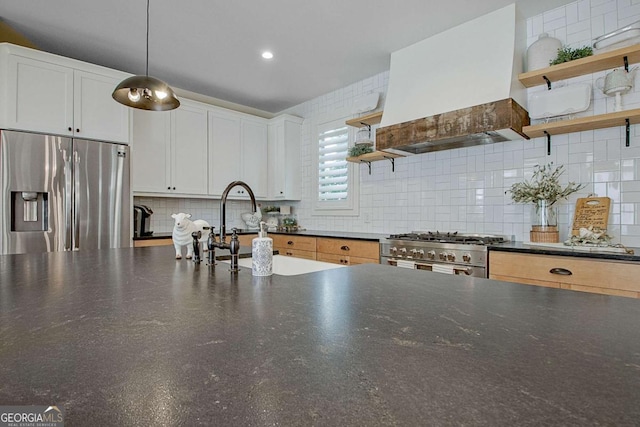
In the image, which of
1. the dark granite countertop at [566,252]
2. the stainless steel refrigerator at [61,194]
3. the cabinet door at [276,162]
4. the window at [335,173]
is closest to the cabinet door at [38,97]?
the stainless steel refrigerator at [61,194]

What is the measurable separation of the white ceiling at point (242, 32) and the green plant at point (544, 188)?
1108 millimetres

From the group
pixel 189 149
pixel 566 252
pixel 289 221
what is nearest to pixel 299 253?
pixel 289 221

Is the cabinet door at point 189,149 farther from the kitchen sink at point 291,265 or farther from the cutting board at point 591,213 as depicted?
the cutting board at point 591,213

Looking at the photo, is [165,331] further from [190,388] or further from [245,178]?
[245,178]

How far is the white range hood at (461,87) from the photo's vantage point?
94.8 inches

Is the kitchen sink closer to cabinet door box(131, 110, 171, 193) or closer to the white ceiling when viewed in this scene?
the white ceiling

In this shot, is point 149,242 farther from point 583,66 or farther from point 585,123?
point 583,66

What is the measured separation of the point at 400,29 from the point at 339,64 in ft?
2.66

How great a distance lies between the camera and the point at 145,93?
188cm

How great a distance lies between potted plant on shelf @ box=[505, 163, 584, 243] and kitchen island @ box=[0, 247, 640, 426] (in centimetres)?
169

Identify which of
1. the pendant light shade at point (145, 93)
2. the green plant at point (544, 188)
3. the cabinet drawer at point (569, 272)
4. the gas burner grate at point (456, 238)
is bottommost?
the cabinet drawer at point (569, 272)

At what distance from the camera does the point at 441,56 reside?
282 centimetres

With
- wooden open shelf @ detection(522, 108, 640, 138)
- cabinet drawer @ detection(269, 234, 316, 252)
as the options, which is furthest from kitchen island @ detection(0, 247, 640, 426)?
cabinet drawer @ detection(269, 234, 316, 252)

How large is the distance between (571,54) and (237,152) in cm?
350
